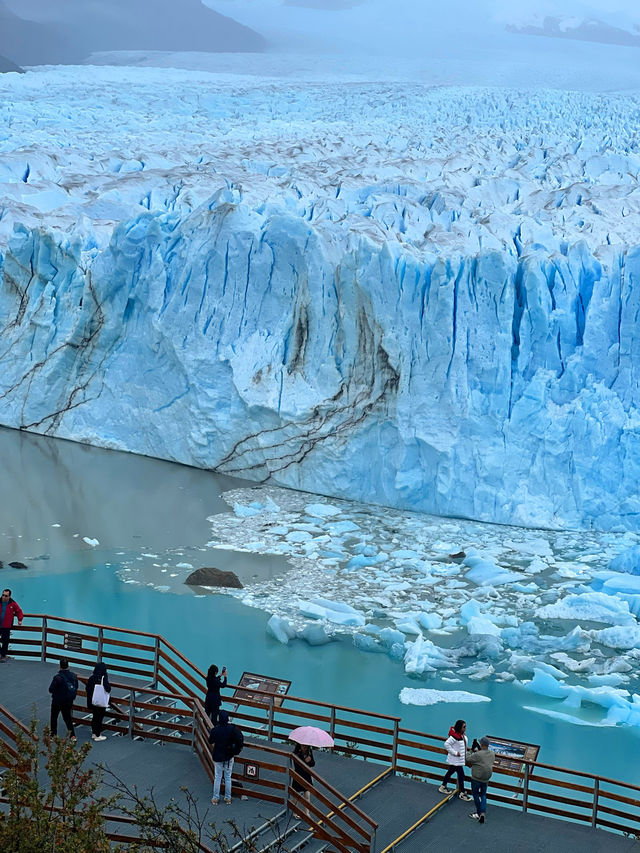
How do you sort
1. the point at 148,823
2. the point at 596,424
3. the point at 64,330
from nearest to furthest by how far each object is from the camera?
1. the point at 148,823
2. the point at 596,424
3. the point at 64,330

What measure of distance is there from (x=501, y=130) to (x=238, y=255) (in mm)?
10091

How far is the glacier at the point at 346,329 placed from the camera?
1148 centimetres

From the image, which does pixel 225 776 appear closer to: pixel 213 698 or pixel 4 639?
pixel 213 698

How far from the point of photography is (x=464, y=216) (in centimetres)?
1449

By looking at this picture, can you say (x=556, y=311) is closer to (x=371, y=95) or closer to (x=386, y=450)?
(x=386, y=450)

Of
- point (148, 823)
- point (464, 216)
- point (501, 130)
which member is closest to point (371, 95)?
point (501, 130)

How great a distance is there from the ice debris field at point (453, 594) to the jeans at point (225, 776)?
2775 millimetres

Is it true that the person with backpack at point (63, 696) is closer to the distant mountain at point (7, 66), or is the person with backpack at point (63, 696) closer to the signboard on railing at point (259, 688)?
the signboard on railing at point (259, 688)

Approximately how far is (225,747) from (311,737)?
1.39 feet

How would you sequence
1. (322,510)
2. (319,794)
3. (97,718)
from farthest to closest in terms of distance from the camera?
(322,510) → (97,718) → (319,794)

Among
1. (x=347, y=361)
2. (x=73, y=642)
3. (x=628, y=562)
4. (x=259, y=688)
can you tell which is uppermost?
(x=347, y=361)

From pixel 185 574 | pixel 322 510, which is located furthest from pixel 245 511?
pixel 185 574

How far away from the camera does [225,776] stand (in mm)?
5109

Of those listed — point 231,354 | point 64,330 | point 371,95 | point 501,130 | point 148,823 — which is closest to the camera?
point 148,823
